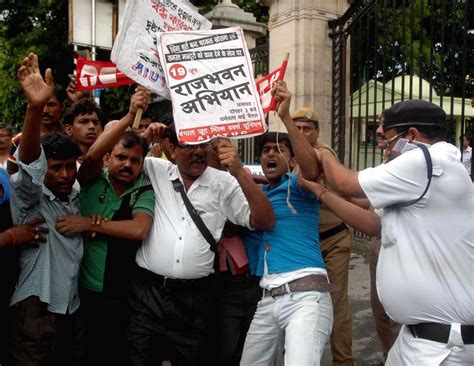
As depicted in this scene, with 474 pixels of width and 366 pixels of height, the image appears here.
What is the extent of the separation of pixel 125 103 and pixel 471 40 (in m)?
8.89

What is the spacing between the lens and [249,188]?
283 cm

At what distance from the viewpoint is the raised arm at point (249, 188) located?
9.27 ft

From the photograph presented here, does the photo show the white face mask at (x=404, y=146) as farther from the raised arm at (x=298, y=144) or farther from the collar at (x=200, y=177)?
the collar at (x=200, y=177)

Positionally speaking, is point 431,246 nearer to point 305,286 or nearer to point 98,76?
point 305,286

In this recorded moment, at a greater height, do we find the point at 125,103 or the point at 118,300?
the point at 125,103

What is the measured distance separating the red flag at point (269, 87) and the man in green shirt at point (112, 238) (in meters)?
0.74

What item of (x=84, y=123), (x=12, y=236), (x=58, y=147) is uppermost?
(x=84, y=123)

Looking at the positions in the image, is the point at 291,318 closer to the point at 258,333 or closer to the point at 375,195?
the point at 258,333

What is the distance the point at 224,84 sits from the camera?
9.71 ft

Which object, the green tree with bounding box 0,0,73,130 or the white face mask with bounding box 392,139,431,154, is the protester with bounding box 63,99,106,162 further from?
the green tree with bounding box 0,0,73,130

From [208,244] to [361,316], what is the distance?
2.86 meters

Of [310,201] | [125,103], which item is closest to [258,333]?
[310,201]

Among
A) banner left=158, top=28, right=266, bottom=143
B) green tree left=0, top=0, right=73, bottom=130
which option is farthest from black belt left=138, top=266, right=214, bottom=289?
green tree left=0, top=0, right=73, bottom=130

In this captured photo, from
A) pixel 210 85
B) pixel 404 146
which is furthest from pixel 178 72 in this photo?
pixel 404 146
